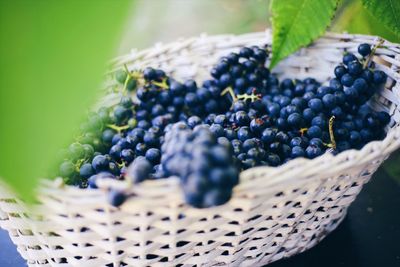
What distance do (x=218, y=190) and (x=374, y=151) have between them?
9.1 inches

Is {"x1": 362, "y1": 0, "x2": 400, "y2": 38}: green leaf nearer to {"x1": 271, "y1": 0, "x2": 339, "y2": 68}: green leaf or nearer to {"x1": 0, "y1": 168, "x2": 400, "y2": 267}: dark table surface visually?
{"x1": 271, "y1": 0, "x2": 339, "y2": 68}: green leaf

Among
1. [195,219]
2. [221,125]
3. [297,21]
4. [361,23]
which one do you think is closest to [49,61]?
[195,219]

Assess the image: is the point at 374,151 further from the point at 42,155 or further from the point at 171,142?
the point at 42,155

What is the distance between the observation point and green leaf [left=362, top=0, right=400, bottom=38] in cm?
78

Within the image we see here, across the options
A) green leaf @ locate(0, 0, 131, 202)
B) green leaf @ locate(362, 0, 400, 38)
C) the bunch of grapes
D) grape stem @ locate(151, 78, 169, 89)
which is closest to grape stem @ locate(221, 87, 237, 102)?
the bunch of grapes

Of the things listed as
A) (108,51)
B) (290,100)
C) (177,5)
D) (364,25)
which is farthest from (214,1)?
(108,51)

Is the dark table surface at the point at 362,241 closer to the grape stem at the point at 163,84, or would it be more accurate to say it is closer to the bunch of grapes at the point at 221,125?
the bunch of grapes at the point at 221,125

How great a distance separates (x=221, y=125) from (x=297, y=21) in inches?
9.9

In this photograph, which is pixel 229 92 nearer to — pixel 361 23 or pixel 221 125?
pixel 221 125

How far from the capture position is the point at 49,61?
0.15m

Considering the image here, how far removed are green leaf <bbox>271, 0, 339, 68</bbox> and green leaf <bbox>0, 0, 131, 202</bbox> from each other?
2.31 feet

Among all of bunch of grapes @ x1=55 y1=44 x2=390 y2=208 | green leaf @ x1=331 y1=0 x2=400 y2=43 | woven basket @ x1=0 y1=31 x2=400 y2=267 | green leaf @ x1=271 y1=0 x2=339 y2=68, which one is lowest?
woven basket @ x1=0 y1=31 x2=400 y2=267

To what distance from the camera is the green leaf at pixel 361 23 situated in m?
0.96

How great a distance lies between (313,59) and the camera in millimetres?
953
